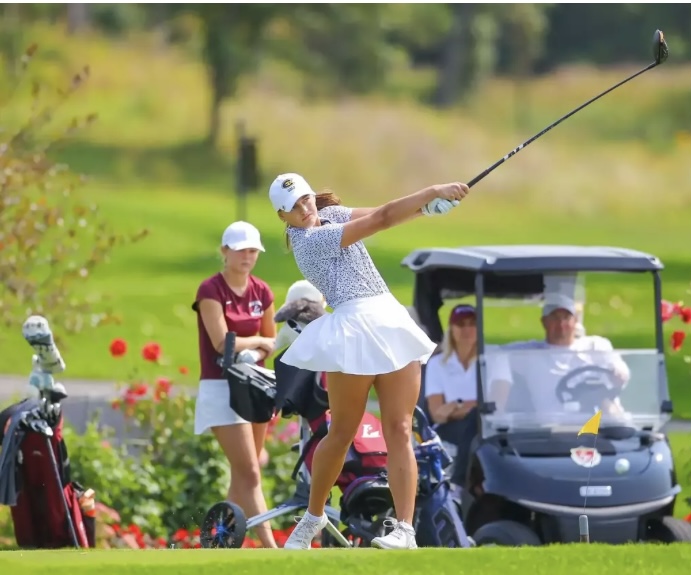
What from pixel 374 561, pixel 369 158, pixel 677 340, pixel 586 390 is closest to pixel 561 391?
pixel 586 390

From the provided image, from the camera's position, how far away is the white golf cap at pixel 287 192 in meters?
6.70

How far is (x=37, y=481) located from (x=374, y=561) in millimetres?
2502

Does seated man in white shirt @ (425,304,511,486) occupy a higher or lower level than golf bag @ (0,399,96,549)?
higher

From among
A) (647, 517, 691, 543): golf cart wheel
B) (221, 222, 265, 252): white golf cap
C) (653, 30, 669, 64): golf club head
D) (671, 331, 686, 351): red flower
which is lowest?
(647, 517, 691, 543): golf cart wheel

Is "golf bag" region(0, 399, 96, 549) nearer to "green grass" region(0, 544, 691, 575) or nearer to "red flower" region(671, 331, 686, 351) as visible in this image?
"green grass" region(0, 544, 691, 575)

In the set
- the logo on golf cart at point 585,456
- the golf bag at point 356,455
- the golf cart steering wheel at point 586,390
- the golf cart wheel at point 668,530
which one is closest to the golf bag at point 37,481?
the golf bag at point 356,455

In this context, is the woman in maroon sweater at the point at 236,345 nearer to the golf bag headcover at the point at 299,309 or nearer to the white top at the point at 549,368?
the golf bag headcover at the point at 299,309

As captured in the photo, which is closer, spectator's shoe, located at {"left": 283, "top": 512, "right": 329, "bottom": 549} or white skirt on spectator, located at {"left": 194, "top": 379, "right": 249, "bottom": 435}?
spectator's shoe, located at {"left": 283, "top": 512, "right": 329, "bottom": 549}

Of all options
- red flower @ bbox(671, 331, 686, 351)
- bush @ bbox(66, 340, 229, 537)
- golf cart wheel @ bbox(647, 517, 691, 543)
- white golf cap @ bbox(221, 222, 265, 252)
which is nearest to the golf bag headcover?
white golf cap @ bbox(221, 222, 265, 252)

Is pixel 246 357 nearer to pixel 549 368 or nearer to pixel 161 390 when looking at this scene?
pixel 549 368

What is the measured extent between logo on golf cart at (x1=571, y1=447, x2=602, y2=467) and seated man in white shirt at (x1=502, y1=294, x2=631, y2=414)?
41 cm

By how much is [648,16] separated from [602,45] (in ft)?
7.05

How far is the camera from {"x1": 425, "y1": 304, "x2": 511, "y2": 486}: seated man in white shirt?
8930 millimetres

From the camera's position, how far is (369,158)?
4162 cm
